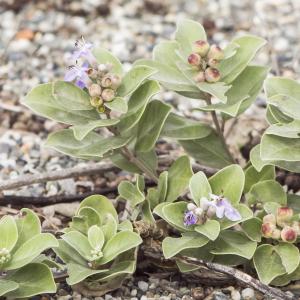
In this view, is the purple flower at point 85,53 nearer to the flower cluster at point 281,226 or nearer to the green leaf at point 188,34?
the green leaf at point 188,34

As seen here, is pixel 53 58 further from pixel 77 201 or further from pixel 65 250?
pixel 65 250

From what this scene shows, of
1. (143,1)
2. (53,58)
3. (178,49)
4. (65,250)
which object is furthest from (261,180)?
(143,1)

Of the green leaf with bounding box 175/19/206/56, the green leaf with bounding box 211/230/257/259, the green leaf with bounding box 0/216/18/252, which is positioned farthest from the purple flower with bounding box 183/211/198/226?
the green leaf with bounding box 175/19/206/56

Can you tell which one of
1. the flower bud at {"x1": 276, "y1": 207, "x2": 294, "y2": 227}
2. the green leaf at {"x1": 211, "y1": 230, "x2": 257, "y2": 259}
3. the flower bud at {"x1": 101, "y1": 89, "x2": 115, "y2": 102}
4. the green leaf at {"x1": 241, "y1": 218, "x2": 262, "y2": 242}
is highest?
the flower bud at {"x1": 101, "y1": 89, "x2": 115, "y2": 102}

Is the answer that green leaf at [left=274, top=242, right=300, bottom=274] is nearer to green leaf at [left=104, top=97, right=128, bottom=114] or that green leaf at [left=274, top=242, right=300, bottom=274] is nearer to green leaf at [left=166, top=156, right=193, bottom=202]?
green leaf at [left=166, top=156, right=193, bottom=202]

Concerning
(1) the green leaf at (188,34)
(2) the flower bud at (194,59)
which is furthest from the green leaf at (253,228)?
(1) the green leaf at (188,34)

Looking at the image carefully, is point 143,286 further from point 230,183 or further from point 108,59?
point 108,59
